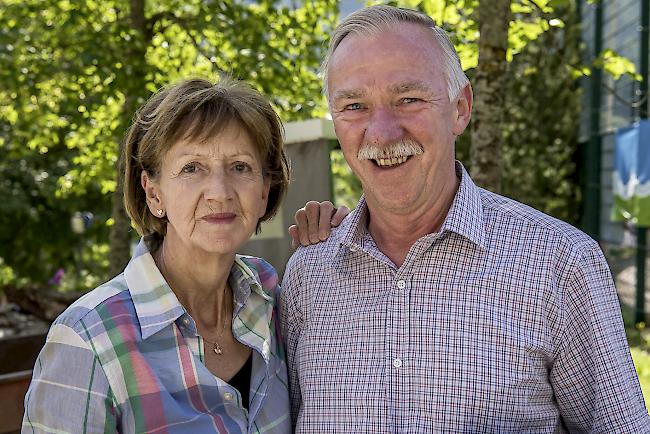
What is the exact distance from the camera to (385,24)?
89.3 inches

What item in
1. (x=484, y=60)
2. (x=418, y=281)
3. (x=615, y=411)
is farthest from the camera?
(x=484, y=60)

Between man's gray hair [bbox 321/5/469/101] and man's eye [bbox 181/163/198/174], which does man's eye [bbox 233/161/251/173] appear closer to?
man's eye [bbox 181/163/198/174]

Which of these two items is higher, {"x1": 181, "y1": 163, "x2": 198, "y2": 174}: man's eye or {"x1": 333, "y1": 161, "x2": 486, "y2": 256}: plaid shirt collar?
{"x1": 181, "y1": 163, "x2": 198, "y2": 174}: man's eye

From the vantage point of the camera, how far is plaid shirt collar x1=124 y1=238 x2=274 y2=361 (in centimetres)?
213

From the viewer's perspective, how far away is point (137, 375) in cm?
203

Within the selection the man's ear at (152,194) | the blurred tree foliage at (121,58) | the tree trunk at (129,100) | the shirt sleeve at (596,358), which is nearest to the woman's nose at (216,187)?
the man's ear at (152,194)

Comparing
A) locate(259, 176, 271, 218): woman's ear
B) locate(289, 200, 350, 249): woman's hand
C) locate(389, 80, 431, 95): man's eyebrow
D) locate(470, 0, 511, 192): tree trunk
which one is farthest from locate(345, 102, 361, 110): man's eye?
locate(470, 0, 511, 192): tree trunk

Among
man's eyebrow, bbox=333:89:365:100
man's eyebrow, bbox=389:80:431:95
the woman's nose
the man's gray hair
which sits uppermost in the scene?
the man's gray hair

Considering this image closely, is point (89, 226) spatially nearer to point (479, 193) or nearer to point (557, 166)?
point (557, 166)

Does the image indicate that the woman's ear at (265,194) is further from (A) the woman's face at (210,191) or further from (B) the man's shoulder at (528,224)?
(B) the man's shoulder at (528,224)

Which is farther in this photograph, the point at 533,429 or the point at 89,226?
the point at 89,226

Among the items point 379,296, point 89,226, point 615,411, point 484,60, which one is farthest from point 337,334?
point 89,226

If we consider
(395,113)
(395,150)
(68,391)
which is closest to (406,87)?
(395,113)

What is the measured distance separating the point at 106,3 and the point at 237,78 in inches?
253
